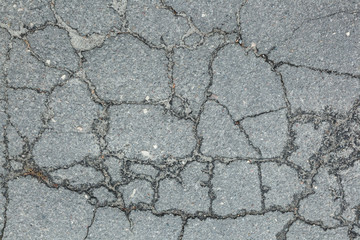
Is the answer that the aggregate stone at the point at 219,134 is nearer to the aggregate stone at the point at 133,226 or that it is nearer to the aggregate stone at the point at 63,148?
the aggregate stone at the point at 133,226

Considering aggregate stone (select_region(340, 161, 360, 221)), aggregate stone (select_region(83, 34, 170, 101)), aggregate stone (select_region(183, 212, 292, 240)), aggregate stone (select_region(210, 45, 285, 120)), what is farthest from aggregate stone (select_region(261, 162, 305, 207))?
aggregate stone (select_region(83, 34, 170, 101))

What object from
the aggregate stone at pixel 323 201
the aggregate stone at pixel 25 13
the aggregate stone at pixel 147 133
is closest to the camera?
the aggregate stone at pixel 25 13

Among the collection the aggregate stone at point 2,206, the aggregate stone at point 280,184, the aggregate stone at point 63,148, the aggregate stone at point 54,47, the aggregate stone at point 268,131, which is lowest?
the aggregate stone at point 2,206

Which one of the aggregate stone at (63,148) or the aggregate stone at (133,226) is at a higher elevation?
the aggregate stone at (63,148)

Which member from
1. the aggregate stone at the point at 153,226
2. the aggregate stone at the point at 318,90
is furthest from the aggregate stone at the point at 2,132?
the aggregate stone at the point at 318,90

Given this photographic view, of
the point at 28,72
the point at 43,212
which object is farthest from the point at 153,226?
the point at 28,72

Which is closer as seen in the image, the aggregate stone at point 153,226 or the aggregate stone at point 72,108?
the aggregate stone at point 72,108

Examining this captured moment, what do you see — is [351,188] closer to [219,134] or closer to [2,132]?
[219,134]
